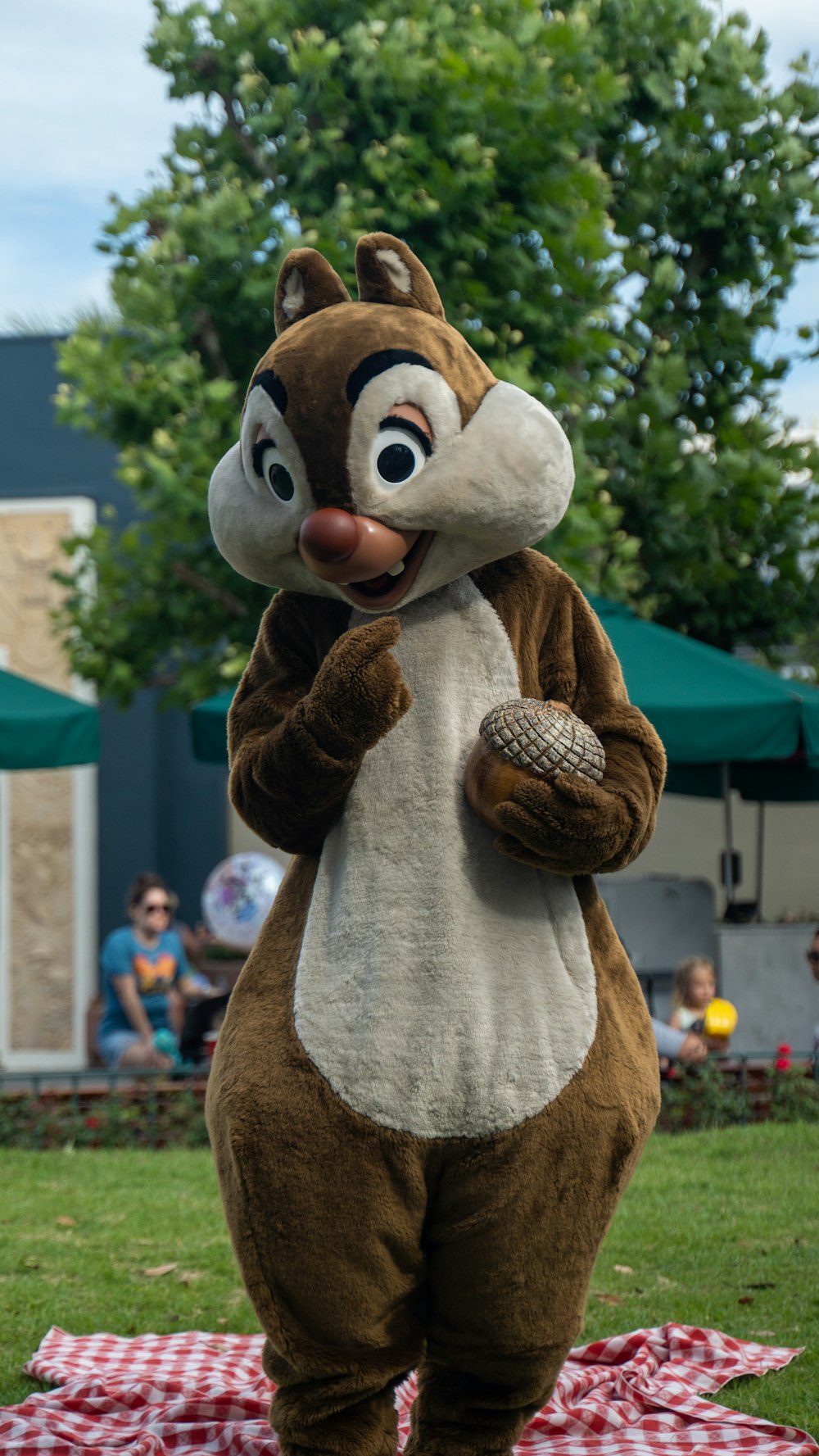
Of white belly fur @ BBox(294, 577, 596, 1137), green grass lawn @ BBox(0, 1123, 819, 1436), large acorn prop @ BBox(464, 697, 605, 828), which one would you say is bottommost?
green grass lawn @ BBox(0, 1123, 819, 1436)

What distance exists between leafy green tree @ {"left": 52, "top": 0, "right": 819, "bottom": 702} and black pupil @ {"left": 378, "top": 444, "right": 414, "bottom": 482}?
571 centimetres

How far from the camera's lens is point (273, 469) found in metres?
2.81

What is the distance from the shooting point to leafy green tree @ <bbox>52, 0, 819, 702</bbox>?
870 cm

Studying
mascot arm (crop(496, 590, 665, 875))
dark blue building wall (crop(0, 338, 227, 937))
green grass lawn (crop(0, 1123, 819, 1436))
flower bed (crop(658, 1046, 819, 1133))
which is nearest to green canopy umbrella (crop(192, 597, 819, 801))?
flower bed (crop(658, 1046, 819, 1133))

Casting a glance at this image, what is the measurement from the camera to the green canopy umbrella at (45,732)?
759 cm

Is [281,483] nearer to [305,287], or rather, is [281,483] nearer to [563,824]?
[305,287]

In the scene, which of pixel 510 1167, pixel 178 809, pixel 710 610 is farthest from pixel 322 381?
pixel 178 809

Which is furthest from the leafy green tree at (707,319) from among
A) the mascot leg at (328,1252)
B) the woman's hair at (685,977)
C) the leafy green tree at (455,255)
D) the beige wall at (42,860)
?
the mascot leg at (328,1252)

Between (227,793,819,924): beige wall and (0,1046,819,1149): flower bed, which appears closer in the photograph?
(0,1046,819,1149): flower bed

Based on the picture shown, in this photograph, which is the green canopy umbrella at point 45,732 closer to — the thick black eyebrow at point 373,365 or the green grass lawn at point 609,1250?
the green grass lawn at point 609,1250

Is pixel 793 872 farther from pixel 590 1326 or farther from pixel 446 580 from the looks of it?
pixel 446 580

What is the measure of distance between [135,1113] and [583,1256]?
16.4 ft

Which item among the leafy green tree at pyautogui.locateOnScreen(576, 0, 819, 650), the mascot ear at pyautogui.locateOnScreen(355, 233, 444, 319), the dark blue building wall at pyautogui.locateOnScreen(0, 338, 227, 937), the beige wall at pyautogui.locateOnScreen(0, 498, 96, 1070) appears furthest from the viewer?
the dark blue building wall at pyautogui.locateOnScreen(0, 338, 227, 937)

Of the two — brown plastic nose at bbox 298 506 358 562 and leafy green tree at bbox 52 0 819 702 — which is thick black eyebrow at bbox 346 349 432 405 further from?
leafy green tree at bbox 52 0 819 702
